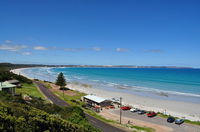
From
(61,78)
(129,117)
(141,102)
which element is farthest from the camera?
(61,78)

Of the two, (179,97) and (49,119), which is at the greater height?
(49,119)

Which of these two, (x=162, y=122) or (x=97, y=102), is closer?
(x=162, y=122)

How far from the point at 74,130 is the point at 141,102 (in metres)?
41.0

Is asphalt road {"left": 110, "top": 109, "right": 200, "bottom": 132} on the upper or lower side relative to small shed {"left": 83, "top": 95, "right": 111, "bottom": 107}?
lower

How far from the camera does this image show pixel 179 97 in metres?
54.1

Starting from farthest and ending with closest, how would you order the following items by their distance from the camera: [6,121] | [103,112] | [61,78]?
[61,78]
[103,112]
[6,121]

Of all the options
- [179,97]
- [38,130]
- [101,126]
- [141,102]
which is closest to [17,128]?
[38,130]

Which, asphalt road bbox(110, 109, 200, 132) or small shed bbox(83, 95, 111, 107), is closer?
asphalt road bbox(110, 109, 200, 132)

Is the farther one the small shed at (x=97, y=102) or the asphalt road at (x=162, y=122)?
the small shed at (x=97, y=102)

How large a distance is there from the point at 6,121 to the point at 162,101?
48759 mm

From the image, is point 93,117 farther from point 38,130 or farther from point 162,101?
Result: point 162,101

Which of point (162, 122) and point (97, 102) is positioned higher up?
point (97, 102)

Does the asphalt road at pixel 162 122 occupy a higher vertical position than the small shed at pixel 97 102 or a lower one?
lower

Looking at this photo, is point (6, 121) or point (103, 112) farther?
point (103, 112)
